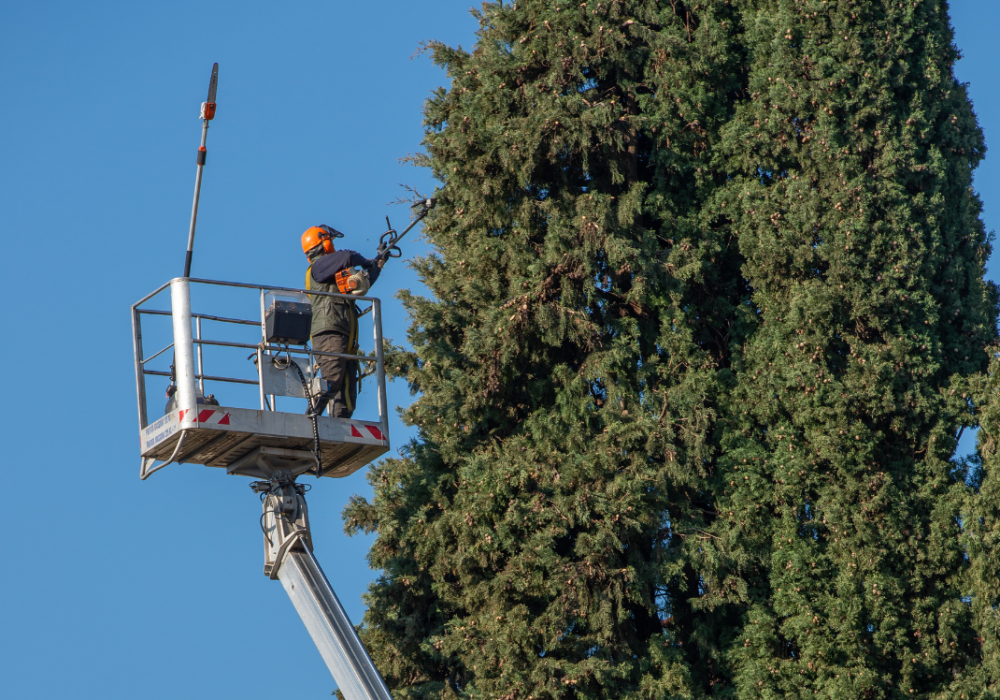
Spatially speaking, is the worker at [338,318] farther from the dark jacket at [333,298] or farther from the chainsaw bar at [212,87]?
the chainsaw bar at [212,87]

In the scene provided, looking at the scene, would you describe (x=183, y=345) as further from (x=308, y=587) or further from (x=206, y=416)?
(x=308, y=587)

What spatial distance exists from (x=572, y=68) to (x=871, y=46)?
337 cm

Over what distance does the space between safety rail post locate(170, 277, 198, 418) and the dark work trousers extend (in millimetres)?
1517

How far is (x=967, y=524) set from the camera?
14805mm

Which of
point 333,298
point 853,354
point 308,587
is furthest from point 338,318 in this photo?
point 853,354

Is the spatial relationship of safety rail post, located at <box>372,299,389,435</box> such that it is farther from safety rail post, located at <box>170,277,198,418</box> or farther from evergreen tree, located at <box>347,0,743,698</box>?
safety rail post, located at <box>170,277,198,418</box>

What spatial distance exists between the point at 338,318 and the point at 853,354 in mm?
5556

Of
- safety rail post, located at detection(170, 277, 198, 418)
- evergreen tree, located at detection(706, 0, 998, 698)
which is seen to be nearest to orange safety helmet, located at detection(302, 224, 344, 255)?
safety rail post, located at detection(170, 277, 198, 418)

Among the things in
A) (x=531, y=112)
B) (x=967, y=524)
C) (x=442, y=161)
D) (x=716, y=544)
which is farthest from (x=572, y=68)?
(x=967, y=524)

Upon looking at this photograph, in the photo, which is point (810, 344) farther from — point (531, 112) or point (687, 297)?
point (531, 112)

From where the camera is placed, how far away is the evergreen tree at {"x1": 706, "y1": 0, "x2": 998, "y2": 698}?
14766 mm

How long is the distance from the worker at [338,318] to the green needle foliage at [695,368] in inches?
40.5

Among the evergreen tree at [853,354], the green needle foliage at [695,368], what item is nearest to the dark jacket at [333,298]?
the green needle foliage at [695,368]

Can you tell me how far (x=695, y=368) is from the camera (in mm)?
16156
